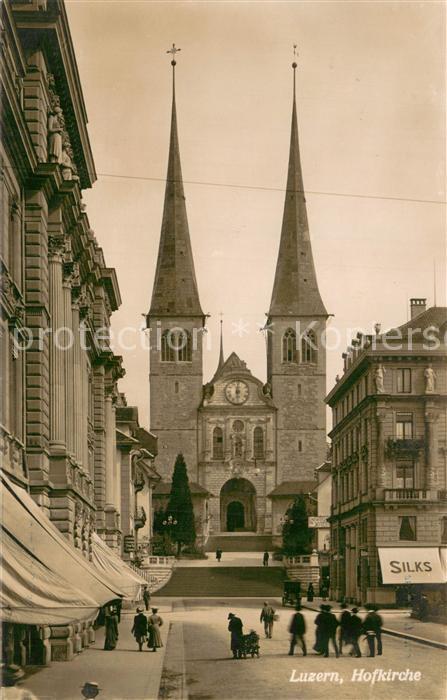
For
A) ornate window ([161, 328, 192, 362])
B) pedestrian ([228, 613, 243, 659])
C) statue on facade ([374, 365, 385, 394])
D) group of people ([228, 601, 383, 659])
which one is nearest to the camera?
group of people ([228, 601, 383, 659])

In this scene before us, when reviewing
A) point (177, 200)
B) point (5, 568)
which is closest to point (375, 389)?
point (5, 568)

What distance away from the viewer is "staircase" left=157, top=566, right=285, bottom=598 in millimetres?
77812

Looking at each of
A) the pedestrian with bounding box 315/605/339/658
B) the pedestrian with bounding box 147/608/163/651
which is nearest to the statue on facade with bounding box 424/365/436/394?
the pedestrian with bounding box 147/608/163/651

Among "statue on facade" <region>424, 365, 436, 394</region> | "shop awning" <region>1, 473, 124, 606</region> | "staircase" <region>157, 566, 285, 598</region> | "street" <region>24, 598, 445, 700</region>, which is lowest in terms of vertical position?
"staircase" <region>157, 566, 285, 598</region>

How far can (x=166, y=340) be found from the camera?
139m

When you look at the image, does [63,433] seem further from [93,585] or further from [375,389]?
[375,389]

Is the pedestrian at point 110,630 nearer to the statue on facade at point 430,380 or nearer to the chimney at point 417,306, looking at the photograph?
the statue on facade at point 430,380

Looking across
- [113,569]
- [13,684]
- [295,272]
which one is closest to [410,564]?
[113,569]

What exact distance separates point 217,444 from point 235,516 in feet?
26.6

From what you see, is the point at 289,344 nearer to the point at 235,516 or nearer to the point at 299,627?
the point at 235,516

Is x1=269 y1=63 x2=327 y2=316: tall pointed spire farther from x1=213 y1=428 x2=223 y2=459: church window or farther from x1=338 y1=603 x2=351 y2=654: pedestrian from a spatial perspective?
x1=338 y1=603 x2=351 y2=654: pedestrian

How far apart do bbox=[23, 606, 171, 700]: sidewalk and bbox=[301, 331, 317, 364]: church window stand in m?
103

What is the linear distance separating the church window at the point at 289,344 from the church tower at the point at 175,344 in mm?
9192

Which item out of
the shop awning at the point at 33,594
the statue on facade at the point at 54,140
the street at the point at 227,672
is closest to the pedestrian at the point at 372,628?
the street at the point at 227,672
